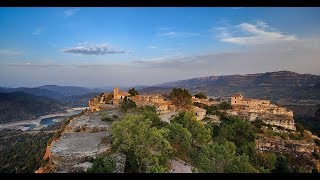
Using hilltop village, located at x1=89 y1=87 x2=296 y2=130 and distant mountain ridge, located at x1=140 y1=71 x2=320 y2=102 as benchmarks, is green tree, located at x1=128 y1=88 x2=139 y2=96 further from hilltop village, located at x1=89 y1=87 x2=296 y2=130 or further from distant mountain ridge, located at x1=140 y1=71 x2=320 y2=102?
distant mountain ridge, located at x1=140 y1=71 x2=320 y2=102

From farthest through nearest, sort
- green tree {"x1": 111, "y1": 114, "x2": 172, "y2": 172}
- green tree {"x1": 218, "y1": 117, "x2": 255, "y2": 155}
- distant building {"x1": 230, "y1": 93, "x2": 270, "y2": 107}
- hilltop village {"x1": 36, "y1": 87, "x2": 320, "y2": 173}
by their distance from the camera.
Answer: distant building {"x1": 230, "y1": 93, "x2": 270, "y2": 107} → green tree {"x1": 218, "y1": 117, "x2": 255, "y2": 155} → hilltop village {"x1": 36, "y1": 87, "x2": 320, "y2": 173} → green tree {"x1": 111, "y1": 114, "x2": 172, "y2": 172}

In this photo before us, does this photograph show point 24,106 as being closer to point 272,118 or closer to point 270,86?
point 272,118

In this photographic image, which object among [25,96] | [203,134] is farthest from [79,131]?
[25,96]

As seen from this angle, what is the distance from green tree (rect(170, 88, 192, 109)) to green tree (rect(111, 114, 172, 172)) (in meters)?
12.2

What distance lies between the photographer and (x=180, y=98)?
62.9ft

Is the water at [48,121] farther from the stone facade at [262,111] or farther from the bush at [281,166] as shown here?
the bush at [281,166]

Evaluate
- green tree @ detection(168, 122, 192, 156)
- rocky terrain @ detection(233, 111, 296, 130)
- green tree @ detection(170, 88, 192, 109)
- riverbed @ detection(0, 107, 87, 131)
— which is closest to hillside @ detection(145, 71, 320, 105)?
rocky terrain @ detection(233, 111, 296, 130)

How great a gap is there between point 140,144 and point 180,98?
1290 centimetres

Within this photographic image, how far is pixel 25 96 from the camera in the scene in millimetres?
20375

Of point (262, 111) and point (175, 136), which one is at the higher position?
point (175, 136)

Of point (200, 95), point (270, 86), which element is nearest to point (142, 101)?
point (200, 95)

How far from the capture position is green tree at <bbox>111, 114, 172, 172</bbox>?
20.0ft

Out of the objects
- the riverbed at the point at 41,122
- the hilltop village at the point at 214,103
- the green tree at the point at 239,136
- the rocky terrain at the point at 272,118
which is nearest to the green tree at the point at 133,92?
the hilltop village at the point at 214,103

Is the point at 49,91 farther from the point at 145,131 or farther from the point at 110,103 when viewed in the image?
the point at 145,131
